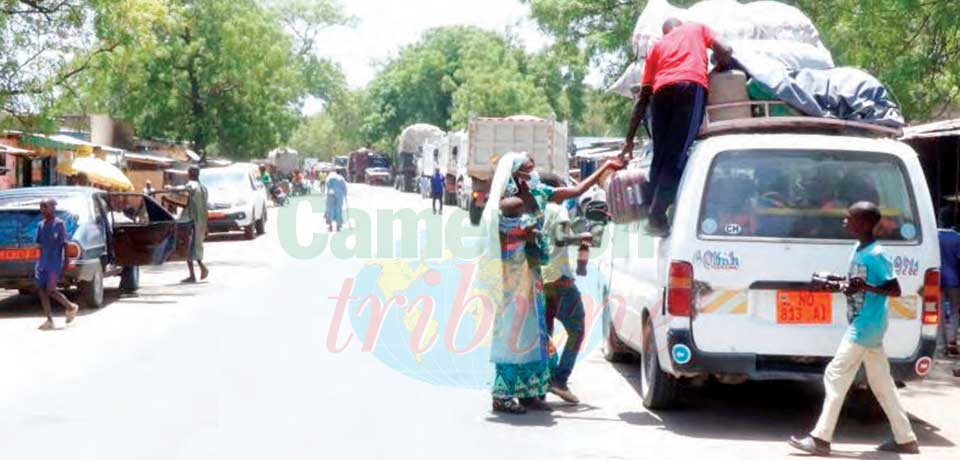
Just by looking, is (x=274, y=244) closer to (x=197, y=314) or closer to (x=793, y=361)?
(x=197, y=314)

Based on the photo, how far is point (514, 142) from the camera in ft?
130

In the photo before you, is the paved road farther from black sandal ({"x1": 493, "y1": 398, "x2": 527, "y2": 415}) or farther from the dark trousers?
the dark trousers

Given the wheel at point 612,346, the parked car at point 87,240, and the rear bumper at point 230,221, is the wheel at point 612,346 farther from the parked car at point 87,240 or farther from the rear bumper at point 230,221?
the rear bumper at point 230,221

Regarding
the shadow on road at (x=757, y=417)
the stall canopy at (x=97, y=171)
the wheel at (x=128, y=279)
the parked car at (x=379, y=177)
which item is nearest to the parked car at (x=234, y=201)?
the stall canopy at (x=97, y=171)

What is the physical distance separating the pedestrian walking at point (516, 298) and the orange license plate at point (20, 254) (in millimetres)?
7679

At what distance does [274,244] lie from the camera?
29750 millimetres

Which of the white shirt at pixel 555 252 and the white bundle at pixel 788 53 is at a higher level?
the white bundle at pixel 788 53

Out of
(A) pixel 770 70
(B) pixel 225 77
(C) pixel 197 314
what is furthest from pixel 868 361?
(B) pixel 225 77

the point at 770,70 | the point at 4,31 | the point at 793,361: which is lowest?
the point at 793,361

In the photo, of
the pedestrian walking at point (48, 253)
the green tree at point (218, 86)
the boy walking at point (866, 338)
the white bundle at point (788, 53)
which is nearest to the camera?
the boy walking at point (866, 338)

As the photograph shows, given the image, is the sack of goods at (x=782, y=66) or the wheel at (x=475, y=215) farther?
the wheel at (x=475, y=215)

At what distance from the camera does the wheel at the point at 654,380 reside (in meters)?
8.78

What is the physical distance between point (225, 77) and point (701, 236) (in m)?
43.7

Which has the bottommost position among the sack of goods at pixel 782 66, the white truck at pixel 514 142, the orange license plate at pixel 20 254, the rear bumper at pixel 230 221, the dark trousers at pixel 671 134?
the orange license plate at pixel 20 254
